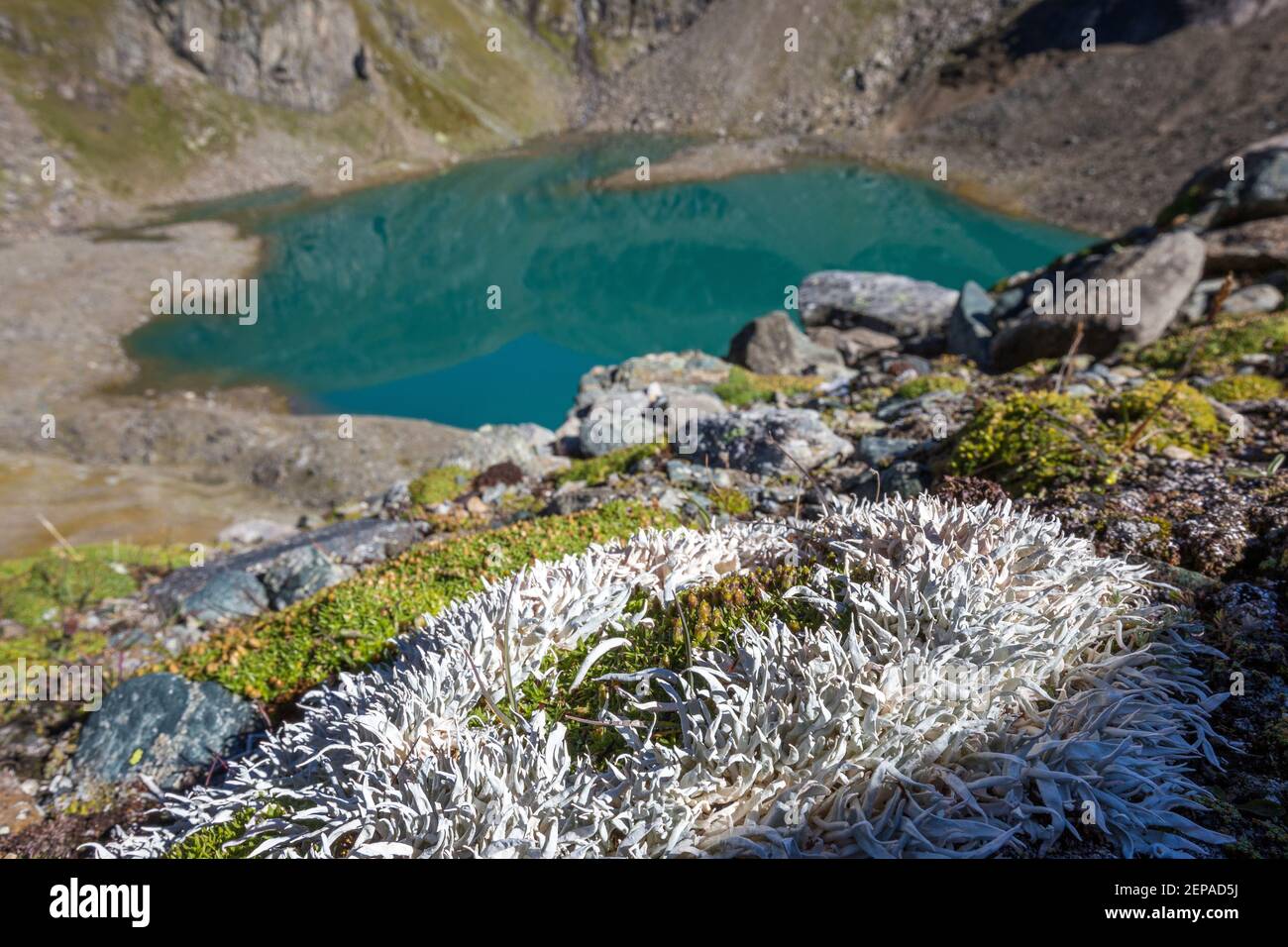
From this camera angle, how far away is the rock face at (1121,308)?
48.0 feet

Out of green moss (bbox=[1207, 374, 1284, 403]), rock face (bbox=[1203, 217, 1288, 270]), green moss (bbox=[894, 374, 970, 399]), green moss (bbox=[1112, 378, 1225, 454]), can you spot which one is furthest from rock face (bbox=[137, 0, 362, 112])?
green moss (bbox=[1112, 378, 1225, 454])

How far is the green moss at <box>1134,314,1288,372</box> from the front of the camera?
11.8 meters

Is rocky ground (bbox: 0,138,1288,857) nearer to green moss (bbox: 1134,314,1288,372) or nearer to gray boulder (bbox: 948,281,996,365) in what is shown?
green moss (bbox: 1134,314,1288,372)

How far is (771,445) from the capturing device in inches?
384

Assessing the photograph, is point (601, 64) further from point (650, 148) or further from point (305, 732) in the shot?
point (305, 732)

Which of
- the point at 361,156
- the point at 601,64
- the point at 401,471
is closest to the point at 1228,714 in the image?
the point at 401,471

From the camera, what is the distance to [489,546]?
7109 mm

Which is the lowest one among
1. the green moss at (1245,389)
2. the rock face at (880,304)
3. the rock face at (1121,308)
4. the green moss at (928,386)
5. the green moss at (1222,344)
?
the green moss at (1245,389)

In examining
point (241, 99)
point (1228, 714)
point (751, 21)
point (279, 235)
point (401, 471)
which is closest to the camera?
point (1228, 714)

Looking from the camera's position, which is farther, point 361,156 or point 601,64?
point 601,64

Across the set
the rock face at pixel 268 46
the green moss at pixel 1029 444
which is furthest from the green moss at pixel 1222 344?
the rock face at pixel 268 46

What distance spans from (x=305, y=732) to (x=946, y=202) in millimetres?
58174

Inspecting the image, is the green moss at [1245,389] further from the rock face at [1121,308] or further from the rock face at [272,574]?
the rock face at [272,574]

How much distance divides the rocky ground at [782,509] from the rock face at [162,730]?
0.07 feet
